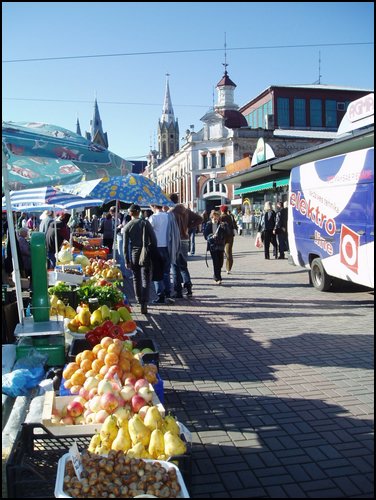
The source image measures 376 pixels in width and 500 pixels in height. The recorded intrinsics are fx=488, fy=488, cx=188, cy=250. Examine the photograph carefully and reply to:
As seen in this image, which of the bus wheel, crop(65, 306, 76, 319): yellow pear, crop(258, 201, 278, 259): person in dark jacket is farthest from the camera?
crop(258, 201, 278, 259): person in dark jacket

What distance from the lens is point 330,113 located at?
57812 mm

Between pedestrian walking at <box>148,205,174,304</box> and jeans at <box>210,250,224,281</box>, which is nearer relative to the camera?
pedestrian walking at <box>148,205,174,304</box>

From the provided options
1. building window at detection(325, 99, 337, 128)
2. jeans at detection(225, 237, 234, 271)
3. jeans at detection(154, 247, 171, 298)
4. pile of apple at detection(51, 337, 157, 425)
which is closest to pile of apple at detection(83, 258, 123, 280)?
jeans at detection(154, 247, 171, 298)

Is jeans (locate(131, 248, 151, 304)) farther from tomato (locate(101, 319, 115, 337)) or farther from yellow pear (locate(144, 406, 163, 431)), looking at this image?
yellow pear (locate(144, 406, 163, 431))

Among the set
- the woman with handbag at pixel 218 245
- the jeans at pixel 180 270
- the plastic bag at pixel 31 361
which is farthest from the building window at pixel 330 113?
the plastic bag at pixel 31 361

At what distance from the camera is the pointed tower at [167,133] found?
363 feet

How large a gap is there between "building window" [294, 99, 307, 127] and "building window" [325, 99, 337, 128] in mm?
2739

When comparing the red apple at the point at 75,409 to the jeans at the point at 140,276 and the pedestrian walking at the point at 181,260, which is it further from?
the pedestrian walking at the point at 181,260

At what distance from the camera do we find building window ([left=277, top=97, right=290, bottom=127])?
55.8 meters

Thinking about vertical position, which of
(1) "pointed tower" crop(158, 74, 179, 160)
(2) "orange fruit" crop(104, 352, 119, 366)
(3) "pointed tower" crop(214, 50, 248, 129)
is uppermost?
(1) "pointed tower" crop(158, 74, 179, 160)

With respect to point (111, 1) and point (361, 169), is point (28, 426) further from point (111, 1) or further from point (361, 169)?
point (361, 169)

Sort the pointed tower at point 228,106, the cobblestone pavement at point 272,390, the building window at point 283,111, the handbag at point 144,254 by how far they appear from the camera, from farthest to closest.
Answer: the pointed tower at point 228,106, the building window at point 283,111, the handbag at point 144,254, the cobblestone pavement at point 272,390

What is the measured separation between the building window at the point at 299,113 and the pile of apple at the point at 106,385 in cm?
5646

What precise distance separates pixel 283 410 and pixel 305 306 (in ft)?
16.6
